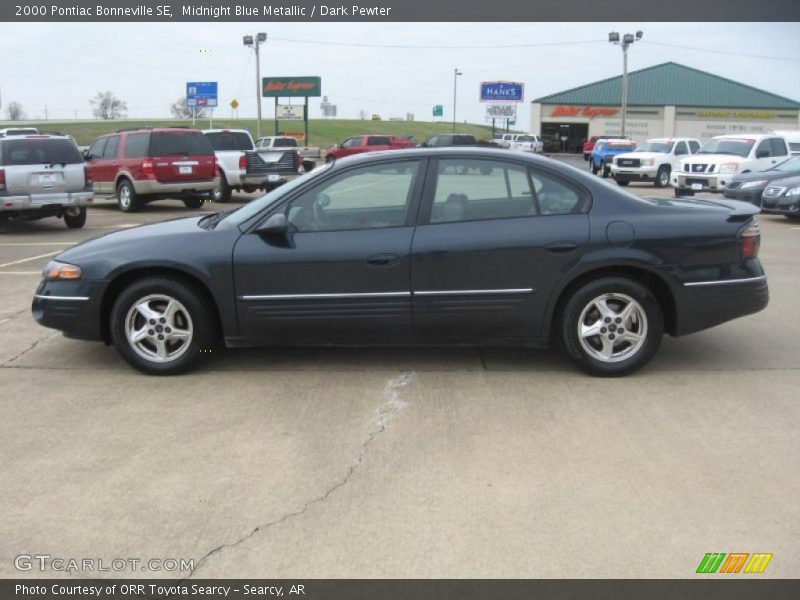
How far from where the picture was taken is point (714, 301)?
547cm

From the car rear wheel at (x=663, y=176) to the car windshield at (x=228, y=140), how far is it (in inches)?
604

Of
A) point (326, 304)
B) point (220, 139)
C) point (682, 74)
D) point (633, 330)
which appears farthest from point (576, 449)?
point (682, 74)

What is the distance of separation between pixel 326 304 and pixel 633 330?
6.84 feet

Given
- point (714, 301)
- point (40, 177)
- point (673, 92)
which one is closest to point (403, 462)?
point (714, 301)

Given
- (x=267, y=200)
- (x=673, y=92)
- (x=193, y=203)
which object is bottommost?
(x=193, y=203)

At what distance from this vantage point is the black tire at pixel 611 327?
5379mm

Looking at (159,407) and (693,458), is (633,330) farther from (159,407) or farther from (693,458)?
(159,407)

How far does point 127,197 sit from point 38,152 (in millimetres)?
4312

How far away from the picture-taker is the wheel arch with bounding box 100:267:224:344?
18.1 ft

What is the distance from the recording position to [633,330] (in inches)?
215

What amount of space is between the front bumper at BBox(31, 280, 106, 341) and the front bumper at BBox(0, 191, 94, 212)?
9.04m

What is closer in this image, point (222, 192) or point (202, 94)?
point (222, 192)

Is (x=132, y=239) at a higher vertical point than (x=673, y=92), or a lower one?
lower

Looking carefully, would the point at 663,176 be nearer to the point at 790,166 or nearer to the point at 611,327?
the point at 790,166
